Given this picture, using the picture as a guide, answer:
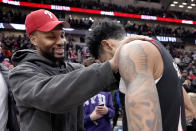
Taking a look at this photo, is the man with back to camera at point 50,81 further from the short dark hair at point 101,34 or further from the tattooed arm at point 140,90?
the short dark hair at point 101,34

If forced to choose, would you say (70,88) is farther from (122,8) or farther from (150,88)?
(122,8)

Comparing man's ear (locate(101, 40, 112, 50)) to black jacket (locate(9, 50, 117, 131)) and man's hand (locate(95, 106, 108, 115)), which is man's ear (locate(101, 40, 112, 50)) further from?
man's hand (locate(95, 106, 108, 115))

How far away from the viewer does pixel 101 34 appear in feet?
5.35

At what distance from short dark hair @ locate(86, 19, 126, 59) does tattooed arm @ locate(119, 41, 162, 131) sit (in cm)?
55

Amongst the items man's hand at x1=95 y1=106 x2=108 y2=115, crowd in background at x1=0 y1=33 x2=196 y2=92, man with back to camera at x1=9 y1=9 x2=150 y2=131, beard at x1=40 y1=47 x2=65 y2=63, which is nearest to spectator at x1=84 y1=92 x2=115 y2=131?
man's hand at x1=95 y1=106 x2=108 y2=115

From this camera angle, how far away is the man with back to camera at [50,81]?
3.68 feet

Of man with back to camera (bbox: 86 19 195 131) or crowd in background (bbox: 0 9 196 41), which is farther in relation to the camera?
crowd in background (bbox: 0 9 196 41)

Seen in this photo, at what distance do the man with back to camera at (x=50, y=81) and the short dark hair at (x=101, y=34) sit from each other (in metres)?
0.22

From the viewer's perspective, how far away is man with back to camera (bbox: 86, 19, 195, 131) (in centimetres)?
97

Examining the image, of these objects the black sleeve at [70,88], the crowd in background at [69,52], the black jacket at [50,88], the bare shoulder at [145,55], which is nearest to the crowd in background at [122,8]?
the crowd in background at [69,52]

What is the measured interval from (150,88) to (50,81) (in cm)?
52

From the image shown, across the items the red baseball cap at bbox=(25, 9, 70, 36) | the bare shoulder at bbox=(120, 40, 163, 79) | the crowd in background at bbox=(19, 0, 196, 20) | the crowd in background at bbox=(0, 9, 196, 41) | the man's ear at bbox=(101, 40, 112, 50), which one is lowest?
the crowd in background at bbox=(0, 9, 196, 41)

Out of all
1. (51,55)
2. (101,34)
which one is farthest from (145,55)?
(51,55)

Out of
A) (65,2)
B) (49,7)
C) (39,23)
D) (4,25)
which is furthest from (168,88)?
(65,2)
